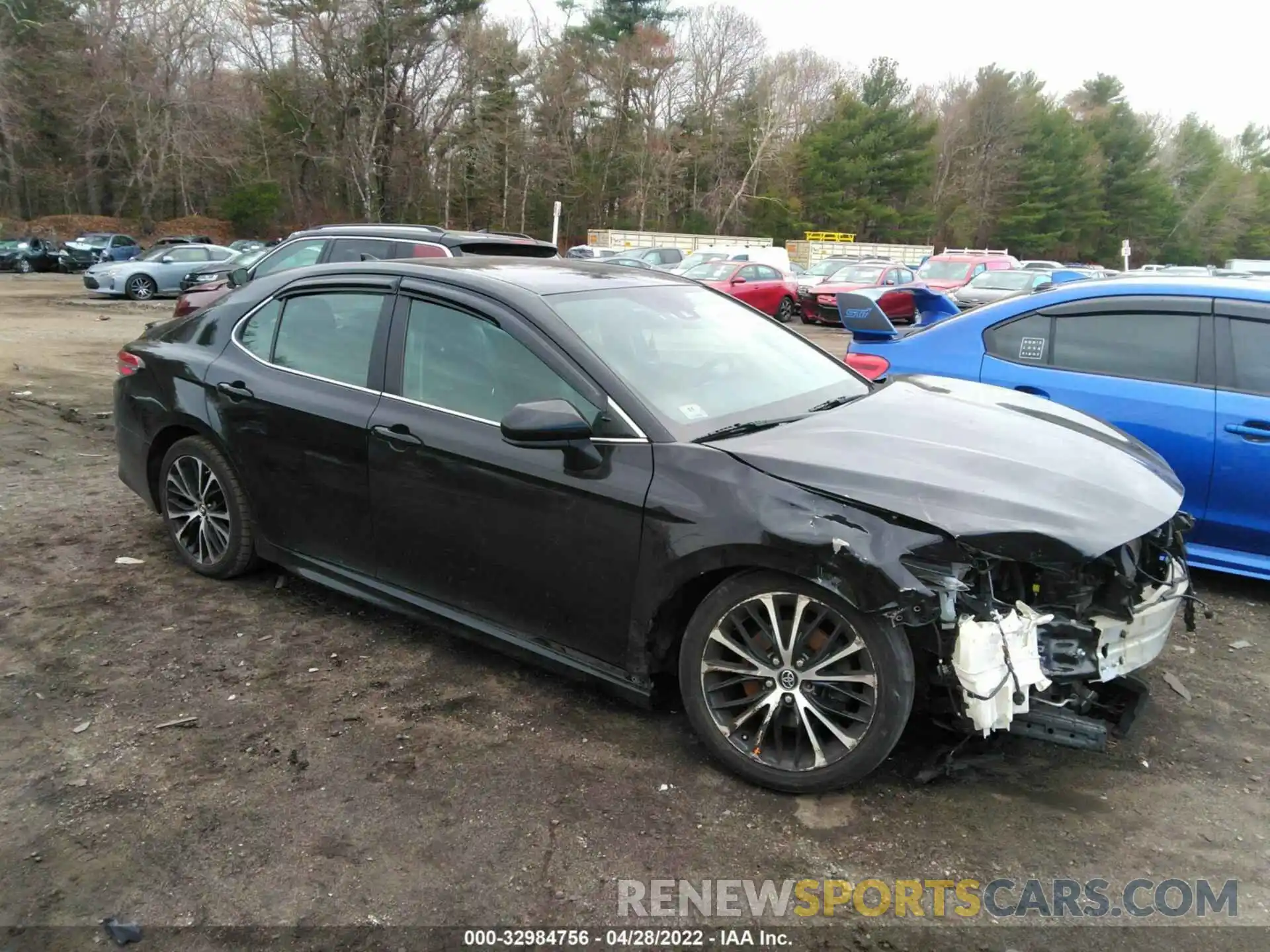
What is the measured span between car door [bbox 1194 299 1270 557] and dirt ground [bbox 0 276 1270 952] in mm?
466

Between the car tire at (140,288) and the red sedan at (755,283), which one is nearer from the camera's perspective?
the red sedan at (755,283)

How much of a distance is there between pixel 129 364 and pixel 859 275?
19897mm

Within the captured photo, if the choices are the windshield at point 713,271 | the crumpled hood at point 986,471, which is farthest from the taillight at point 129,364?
the windshield at point 713,271

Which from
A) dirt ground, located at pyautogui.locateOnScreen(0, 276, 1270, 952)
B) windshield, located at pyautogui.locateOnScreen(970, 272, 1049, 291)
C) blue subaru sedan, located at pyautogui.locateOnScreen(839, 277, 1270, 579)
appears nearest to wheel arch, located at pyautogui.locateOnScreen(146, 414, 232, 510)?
dirt ground, located at pyautogui.locateOnScreen(0, 276, 1270, 952)

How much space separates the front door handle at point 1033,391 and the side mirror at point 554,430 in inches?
114

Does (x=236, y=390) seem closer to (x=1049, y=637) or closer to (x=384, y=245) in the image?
(x=1049, y=637)

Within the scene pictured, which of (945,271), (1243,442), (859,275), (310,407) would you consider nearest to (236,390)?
(310,407)

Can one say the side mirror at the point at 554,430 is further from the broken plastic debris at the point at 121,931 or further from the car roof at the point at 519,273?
the broken plastic debris at the point at 121,931

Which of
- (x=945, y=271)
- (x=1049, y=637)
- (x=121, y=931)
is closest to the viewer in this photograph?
(x=121, y=931)

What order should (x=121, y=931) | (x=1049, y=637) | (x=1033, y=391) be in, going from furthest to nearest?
(x=1033, y=391) → (x=1049, y=637) → (x=121, y=931)

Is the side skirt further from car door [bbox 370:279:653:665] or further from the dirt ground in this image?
the dirt ground

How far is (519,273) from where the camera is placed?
3738mm

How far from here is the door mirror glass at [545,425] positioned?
292 cm

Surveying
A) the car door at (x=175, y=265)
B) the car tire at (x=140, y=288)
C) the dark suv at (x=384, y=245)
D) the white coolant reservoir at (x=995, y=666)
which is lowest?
the white coolant reservoir at (x=995, y=666)
